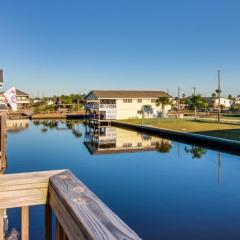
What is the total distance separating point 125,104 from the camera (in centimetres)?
4547

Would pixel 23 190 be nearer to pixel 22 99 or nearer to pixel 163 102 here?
pixel 163 102

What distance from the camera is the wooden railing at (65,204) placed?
108 cm

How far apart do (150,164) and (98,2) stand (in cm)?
2130

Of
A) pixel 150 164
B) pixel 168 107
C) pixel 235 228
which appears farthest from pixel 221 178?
pixel 168 107

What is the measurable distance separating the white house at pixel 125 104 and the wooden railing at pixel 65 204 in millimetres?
40691

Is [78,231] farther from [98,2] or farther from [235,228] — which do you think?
[98,2]

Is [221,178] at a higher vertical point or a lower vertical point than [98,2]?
lower

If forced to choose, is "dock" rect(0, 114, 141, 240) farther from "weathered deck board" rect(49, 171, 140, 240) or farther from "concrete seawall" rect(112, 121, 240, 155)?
"concrete seawall" rect(112, 121, 240, 155)

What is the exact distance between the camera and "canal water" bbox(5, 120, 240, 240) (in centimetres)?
789

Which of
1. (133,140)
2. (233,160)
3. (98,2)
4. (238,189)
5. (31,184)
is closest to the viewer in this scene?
(31,184)

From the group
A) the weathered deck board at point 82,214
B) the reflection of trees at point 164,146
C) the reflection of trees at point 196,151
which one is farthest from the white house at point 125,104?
the weathered deck board at point 82,214

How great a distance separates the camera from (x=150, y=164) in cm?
1662

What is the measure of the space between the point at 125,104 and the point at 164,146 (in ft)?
78.9

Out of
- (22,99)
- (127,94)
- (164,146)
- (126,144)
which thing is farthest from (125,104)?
(22,99)
